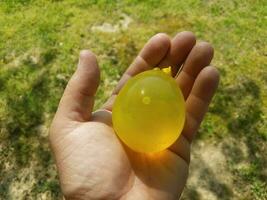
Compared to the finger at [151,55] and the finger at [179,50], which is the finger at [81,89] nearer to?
the finger at [151,55]

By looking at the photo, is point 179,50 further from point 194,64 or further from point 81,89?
point 81,89

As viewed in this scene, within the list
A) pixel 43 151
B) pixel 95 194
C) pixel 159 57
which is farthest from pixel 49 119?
pixel 95 194

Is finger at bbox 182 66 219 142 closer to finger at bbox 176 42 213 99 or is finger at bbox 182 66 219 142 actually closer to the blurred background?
finger at bbox 176 42 213 99

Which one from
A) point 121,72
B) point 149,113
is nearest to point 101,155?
point 149,113

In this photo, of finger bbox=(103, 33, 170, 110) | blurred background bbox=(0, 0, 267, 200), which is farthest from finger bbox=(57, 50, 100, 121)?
A: blurred background bbox=(0, 0, 267, 200)

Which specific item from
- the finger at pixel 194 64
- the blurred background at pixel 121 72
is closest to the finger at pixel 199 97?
the finger at pixel 194 64
